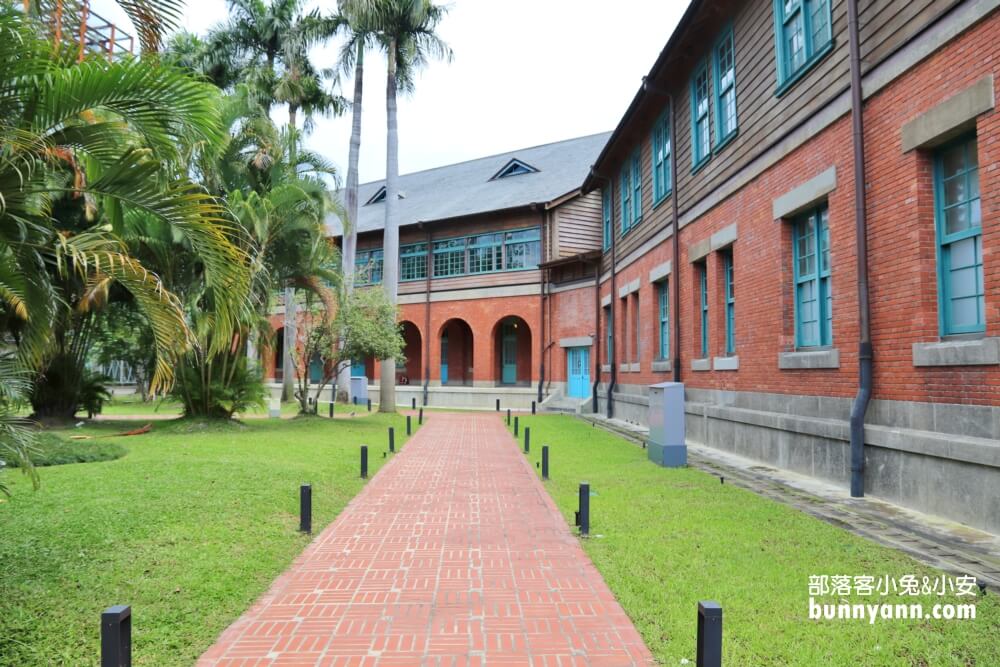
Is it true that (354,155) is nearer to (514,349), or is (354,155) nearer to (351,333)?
(351,333)

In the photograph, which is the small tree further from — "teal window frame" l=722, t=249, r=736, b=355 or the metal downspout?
the metal downspout

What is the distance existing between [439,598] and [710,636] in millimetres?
2412

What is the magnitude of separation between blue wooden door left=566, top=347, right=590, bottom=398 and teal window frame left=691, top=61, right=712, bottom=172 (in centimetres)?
1297

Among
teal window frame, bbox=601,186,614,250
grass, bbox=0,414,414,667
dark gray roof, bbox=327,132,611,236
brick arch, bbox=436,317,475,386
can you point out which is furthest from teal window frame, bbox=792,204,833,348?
brick arch, bbox=436,317,475,386

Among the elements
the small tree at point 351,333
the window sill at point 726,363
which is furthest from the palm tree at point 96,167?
the small tree at point 351,333

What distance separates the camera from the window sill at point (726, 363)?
1232 cm

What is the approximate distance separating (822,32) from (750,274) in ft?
12.9

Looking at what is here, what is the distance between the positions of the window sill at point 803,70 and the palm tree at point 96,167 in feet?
25.5

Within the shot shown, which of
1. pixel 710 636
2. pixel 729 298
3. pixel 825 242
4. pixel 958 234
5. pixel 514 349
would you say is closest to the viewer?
pixel 710 636

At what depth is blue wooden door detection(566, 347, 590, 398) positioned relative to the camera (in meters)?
26.8

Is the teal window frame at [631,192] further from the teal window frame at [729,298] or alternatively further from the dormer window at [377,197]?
the dormer window at [377,197]

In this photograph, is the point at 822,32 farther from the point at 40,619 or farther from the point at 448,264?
the point at 448,264

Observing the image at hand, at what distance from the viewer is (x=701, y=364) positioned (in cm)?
1416

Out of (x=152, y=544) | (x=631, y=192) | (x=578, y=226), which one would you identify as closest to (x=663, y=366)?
(x=631, y=192)
